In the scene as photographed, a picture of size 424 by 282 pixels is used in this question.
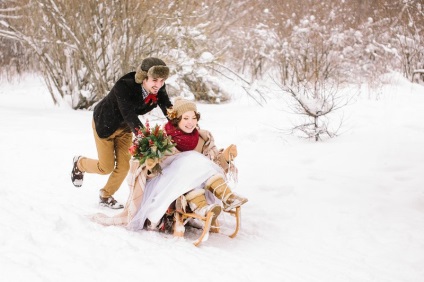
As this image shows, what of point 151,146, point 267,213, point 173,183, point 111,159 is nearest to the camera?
point 151,146

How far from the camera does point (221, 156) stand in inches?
154

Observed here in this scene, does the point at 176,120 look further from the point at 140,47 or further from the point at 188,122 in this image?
the point at 140,47

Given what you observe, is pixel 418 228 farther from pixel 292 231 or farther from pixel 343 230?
pixel 292 231

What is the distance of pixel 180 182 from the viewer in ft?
11.5

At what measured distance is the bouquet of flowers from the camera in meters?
3.42

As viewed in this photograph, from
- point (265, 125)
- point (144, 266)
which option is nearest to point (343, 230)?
point (144, 266)

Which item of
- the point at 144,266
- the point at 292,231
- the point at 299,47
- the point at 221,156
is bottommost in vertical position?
the point at 292,231

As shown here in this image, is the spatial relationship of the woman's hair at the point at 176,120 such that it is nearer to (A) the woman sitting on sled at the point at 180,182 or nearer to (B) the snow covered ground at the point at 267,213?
(A) the woman sitting on sled at the point at 180,182

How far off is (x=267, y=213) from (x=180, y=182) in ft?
4.13

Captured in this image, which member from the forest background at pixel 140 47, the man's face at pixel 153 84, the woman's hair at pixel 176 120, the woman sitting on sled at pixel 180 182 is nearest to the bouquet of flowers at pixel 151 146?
the woman sitting on sled at pixel 180 182

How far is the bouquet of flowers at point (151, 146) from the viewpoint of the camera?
3.42m

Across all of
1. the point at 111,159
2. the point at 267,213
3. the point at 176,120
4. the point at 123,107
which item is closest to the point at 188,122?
the point at 176,120

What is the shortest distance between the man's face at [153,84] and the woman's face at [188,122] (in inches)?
13.8

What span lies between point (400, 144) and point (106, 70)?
616 centimetres
